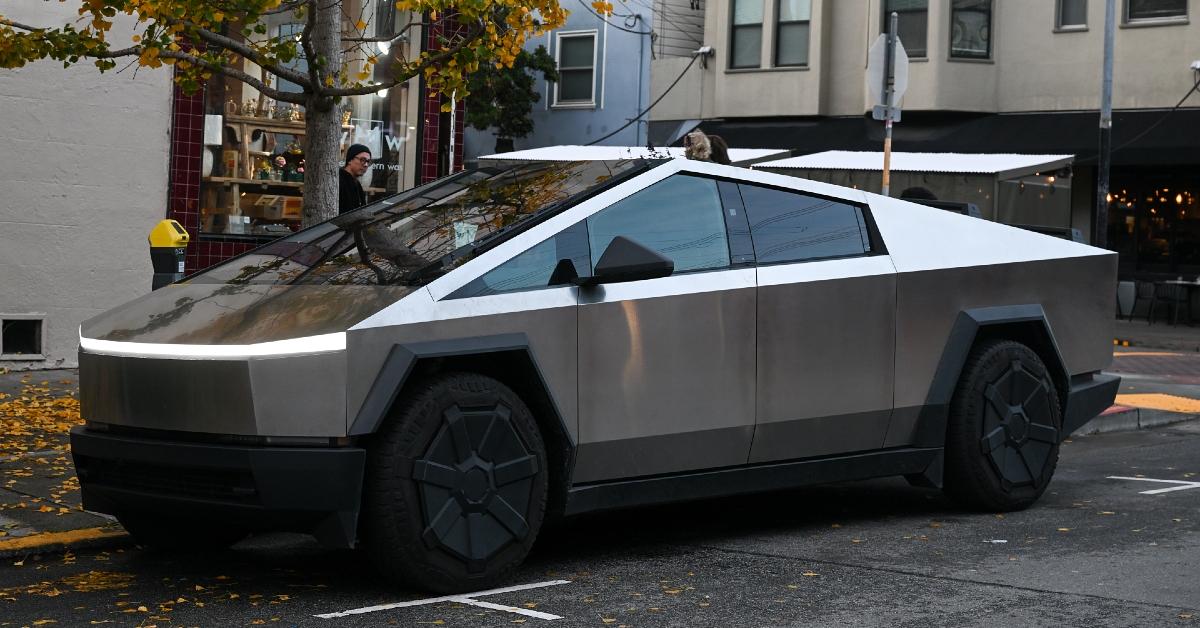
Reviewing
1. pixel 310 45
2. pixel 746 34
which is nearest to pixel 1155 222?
pixel 746 34

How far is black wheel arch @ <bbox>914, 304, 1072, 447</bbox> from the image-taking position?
707 cm

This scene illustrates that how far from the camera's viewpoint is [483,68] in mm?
35250

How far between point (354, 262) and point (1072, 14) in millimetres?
24923

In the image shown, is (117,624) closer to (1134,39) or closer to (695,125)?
(1134,39)

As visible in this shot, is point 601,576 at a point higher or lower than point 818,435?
lower

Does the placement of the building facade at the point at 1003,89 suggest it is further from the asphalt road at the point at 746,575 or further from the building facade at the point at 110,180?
the asphalt road at the point at 746,575

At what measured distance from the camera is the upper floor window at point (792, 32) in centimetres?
3150

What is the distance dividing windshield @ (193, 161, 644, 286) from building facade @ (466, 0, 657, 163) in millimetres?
29331

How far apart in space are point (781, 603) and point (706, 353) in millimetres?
1183

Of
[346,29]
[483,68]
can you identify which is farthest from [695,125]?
[346,29]

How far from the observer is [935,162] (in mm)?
25750

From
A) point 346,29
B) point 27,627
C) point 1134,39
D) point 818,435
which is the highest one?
point 1134,39

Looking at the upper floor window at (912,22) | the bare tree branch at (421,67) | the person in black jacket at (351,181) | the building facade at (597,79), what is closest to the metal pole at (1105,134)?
the upper floor window at (912,22)

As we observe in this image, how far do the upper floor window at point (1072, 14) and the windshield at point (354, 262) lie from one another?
23.6m
